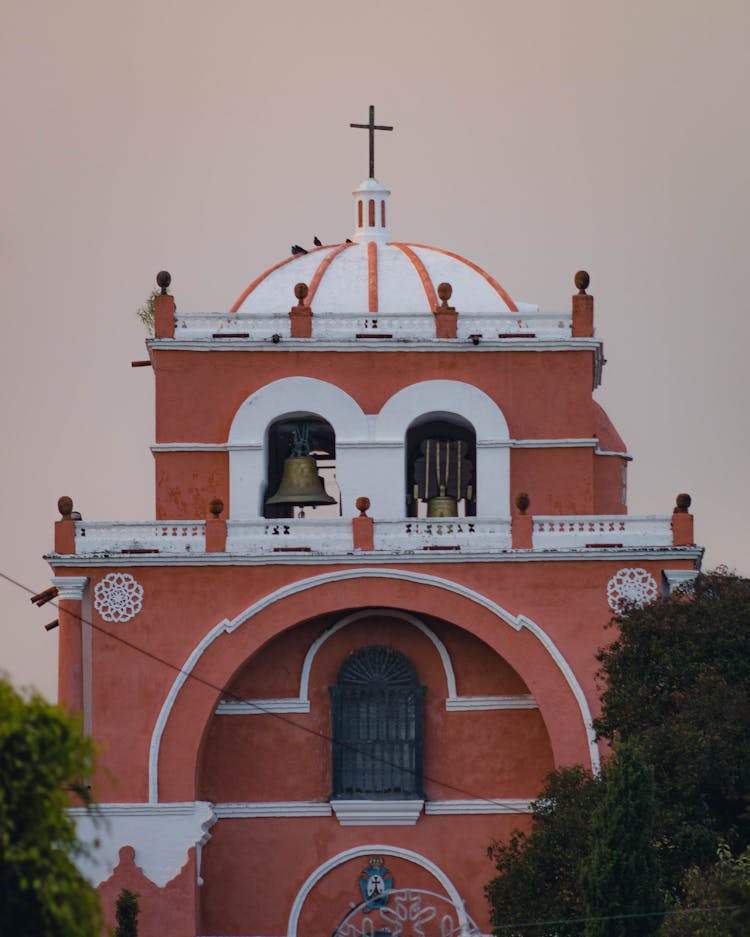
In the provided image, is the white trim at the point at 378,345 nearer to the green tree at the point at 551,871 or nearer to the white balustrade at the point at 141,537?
the white balustrade at the point at 141,537

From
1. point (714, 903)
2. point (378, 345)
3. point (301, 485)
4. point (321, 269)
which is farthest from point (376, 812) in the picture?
point (714, 903)

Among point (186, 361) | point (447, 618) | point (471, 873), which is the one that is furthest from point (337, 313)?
point (471, 873)

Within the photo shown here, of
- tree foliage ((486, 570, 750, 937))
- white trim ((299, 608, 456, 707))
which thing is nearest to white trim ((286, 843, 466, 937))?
white trim ((299, 608, 456, 707))

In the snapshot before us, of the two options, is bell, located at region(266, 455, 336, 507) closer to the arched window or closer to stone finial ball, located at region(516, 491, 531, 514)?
the arched window

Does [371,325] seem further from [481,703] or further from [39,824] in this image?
[39,824]

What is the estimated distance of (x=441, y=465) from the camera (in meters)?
34.4

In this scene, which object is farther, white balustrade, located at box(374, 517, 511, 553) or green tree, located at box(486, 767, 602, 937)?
white balustrade, located at box(374, 517, 511, 553)

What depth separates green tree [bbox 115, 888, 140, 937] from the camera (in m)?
29.4

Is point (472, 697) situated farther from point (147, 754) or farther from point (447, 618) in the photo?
point (147, 754)

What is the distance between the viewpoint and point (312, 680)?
33.6 metres

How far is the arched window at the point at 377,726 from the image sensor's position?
33.3 m

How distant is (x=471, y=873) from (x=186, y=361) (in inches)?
281

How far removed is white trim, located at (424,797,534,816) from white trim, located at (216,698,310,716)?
Answer: 6.35 ft

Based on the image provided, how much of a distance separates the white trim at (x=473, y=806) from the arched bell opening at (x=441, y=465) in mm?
3473
